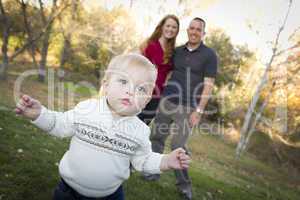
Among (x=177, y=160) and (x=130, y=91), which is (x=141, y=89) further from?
(x=177, y=160)

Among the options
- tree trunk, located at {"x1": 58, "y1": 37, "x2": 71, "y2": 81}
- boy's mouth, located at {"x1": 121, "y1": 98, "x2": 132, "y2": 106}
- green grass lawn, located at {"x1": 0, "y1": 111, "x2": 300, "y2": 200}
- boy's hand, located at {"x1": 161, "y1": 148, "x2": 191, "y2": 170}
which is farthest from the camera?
tree trunk, located at {"x1": 58, "y1": 37, "x2": 71, "y2": 81}

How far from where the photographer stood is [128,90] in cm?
A: 182

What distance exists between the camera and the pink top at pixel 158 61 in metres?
4.08

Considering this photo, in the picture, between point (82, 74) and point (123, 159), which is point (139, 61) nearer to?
point (123, 159)

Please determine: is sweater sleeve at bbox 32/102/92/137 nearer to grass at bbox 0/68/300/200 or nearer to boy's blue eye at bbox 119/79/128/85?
boy's blue eye at bbox 119/79/128/85

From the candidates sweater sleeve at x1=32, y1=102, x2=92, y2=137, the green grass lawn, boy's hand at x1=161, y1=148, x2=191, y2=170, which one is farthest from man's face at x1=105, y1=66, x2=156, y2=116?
the green grass lawn

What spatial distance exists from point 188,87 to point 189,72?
0.76 ft

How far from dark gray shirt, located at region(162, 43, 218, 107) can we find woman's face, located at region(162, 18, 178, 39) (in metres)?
0.34

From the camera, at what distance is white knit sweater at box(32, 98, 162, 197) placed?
6.15 ft

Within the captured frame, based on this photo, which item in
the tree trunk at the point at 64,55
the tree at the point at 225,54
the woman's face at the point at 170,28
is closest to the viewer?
the woman's face at the point at 170,28

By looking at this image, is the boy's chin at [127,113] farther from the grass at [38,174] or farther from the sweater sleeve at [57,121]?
the grass at [38,174]

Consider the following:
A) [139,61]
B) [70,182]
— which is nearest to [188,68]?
[139,61]

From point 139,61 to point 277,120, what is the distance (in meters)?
14.2

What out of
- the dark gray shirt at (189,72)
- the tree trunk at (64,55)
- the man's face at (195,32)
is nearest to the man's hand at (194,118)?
the dark gray shirt at (189,72)
